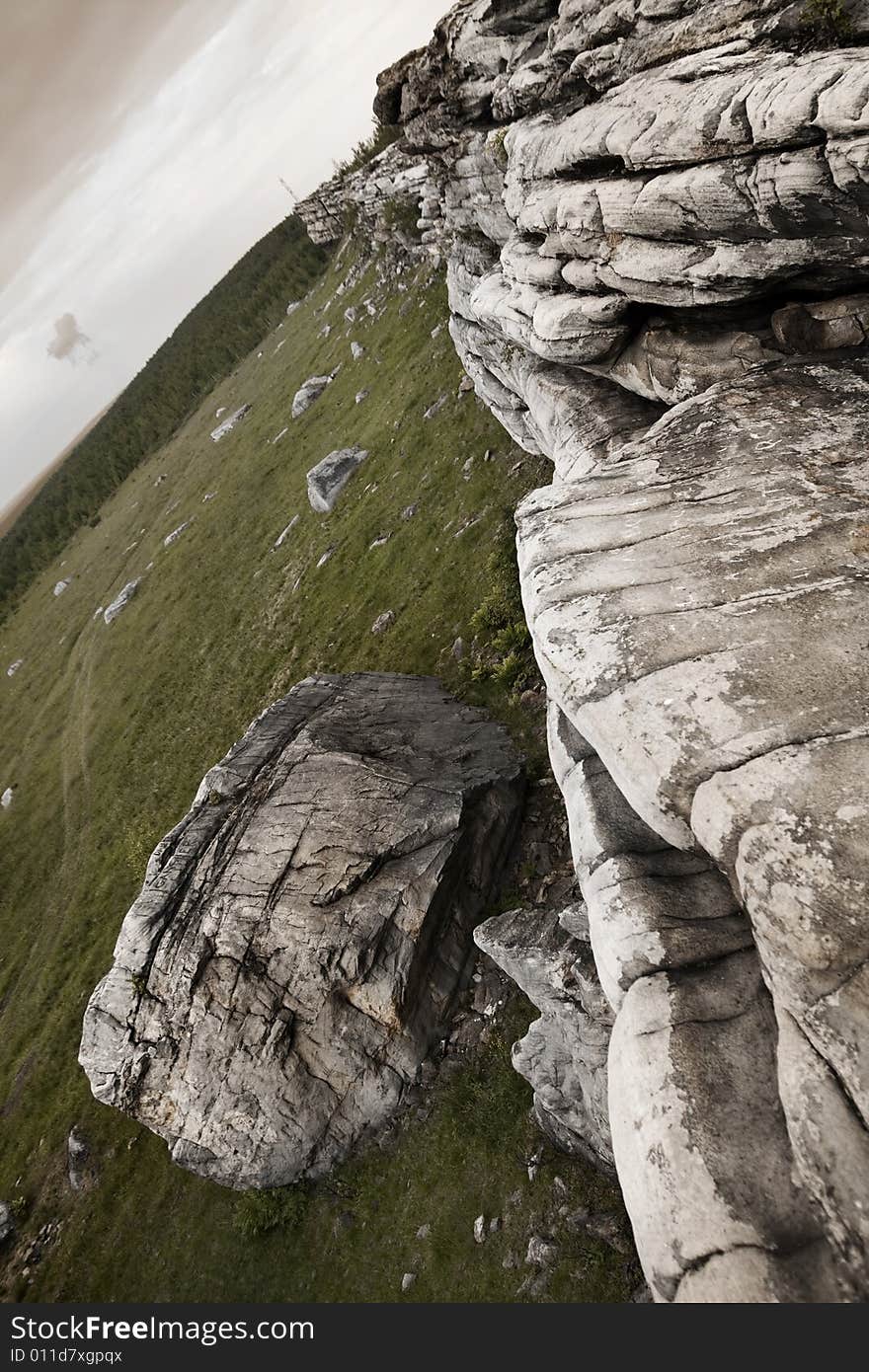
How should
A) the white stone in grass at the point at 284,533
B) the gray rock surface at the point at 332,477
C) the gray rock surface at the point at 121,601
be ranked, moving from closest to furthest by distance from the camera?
the gray rock surface at the point at 332,477
the white stone in grass at the point at 284,533
the gray rock surface at the point at 121,601

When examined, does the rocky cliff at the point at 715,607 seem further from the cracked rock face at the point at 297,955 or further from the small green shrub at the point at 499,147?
the cracked rock face at the point at 297,955

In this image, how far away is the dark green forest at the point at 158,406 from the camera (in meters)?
112

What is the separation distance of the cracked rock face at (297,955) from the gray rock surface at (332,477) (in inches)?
1295

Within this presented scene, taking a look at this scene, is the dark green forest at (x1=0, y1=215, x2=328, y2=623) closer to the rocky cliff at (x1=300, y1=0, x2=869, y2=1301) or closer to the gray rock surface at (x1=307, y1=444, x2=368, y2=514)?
the gray rock surface at (x1=307, y1=444, x2=368, y2=514)

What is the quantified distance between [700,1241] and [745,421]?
49.6ft

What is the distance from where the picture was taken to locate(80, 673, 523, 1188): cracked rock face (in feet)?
66.0

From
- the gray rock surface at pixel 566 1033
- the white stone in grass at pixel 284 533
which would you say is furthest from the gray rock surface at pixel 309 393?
the gray rock surface at pixel 566 1033

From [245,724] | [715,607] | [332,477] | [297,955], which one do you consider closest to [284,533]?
[332,477]

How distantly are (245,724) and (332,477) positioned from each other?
71.1ft

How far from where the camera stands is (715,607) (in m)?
12.2

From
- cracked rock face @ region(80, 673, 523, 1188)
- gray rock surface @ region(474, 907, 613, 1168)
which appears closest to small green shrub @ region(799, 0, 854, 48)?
gray rock surface @ region(474, 907, 613, 1168)

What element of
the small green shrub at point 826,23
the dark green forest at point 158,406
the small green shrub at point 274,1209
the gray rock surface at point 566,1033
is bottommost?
the small green shrub at point 274,1209

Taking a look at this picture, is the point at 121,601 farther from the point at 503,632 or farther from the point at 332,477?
the point at 503,632

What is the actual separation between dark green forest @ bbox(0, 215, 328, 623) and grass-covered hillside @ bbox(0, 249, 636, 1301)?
25.3 meters
